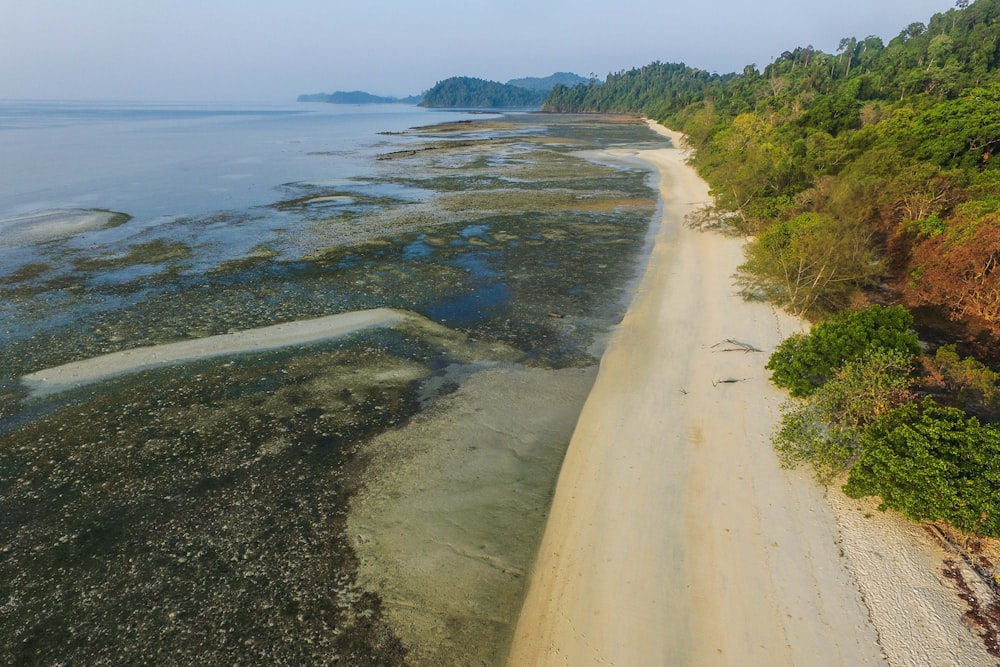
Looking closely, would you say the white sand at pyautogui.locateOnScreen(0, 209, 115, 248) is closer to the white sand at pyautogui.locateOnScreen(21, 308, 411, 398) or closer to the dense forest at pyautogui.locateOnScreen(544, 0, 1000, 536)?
the white sand at pyautogui.locateOnScreen(21, 308, 411, 398)

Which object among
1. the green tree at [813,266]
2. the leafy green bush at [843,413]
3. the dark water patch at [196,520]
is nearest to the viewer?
the dark water patch at [196,520]

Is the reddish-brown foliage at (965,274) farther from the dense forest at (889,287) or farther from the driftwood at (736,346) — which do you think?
the driftwood at (736,346)

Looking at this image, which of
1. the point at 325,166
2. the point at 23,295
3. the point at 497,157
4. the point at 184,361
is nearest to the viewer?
the point at 184,361

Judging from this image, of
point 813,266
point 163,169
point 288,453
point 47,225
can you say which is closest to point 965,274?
point 813,266

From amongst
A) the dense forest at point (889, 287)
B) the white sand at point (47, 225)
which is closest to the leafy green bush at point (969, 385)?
the dense forest at point (889, 287)

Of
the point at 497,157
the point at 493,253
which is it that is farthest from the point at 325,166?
the point at 493,253

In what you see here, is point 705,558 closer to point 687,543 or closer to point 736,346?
point 687,543

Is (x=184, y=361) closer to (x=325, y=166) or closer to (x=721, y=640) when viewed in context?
(x=721, y=640)
